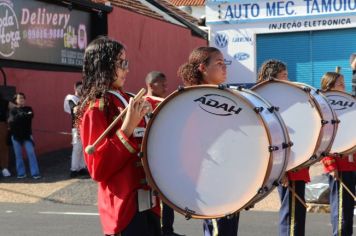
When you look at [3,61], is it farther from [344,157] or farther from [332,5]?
[332,5]

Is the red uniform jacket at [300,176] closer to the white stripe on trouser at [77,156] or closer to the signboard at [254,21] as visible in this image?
the white stripe on trouser at [77,156]

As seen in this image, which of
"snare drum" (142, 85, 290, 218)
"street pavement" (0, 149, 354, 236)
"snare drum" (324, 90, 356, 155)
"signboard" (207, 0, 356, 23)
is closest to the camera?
"snare drum" (142, 85, 290, 218)

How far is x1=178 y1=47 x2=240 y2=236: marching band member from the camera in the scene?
3861 mm

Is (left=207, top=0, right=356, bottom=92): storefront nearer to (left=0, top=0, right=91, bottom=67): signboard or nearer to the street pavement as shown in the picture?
(left=0, top=0, right=91, bottom=67): signboard

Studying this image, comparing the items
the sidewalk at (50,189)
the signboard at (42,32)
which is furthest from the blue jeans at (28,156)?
the signboard at (42,32)

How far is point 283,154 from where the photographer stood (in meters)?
3.47

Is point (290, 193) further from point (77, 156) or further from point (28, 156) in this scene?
point (28, 156)

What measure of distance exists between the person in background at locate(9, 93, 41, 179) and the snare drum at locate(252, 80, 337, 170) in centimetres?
793

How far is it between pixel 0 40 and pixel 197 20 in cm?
1396

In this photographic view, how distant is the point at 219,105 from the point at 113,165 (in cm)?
62

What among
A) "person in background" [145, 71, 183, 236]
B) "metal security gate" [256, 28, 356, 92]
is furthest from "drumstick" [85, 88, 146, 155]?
"metal security gate" [256, 28, 356, 92]

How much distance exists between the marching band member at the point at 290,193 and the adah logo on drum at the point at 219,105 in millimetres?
1623

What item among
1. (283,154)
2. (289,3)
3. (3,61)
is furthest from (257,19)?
(283,154)

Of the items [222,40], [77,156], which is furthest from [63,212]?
[222,40]
